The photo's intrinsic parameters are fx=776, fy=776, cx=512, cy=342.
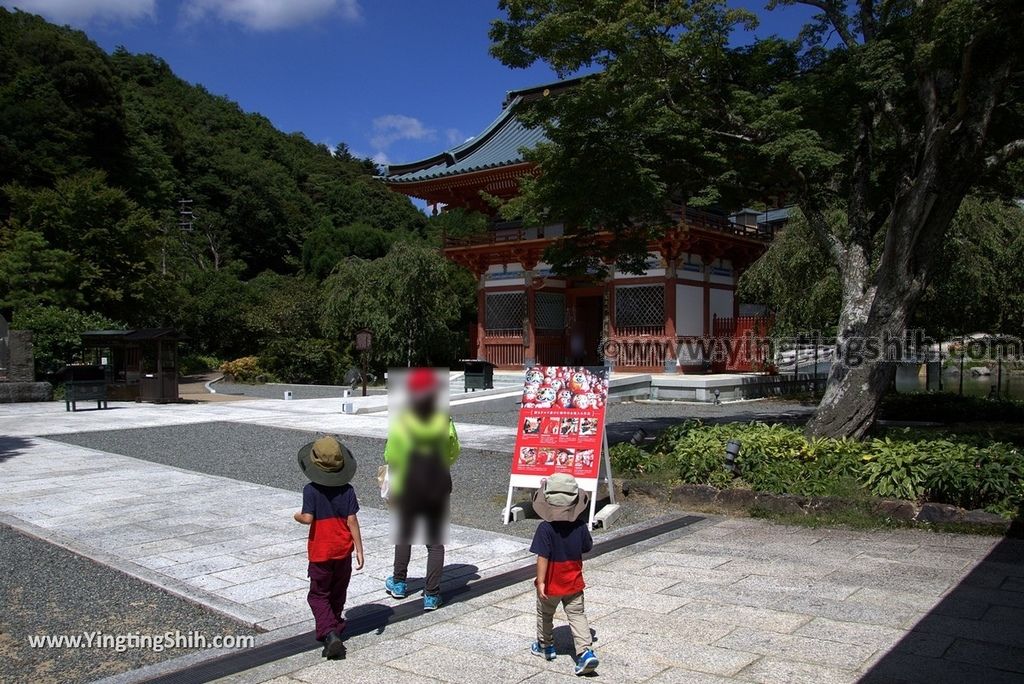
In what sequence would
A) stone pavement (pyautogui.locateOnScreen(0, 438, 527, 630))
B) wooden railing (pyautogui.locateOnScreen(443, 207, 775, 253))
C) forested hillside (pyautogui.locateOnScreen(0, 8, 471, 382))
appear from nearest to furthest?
1. stone pavement (pyautogui.locateOnScreen(0, 438, 527, 630))
2. wooden railing (pyautogui.locateOnScreen(443, 207, 775, 253))
3. forested hillside (pyautogui.locateOnScreen(0, 8, 471, 382))

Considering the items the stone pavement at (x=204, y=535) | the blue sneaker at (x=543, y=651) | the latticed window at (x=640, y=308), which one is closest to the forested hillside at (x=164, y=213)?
the latticed window at (x=640, y=308)

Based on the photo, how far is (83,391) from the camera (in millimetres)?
18703

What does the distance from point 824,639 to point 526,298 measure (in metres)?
20.9

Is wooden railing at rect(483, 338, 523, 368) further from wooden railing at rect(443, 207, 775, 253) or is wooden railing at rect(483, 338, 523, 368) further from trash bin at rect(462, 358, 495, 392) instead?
wooden railing at rect(443, 207, 775, 253)

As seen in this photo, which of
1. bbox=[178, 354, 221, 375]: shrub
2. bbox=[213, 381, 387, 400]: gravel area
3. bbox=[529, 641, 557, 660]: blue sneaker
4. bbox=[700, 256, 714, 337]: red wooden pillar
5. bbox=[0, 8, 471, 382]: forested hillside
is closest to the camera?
bbox=[529, 641, 557, 660]: blue sneaker

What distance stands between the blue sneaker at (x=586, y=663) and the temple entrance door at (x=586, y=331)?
2127 cm

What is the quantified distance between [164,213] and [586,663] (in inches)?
2139

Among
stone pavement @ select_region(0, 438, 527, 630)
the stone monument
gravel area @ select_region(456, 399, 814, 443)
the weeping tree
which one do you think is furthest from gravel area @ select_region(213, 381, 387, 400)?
the weeping tree

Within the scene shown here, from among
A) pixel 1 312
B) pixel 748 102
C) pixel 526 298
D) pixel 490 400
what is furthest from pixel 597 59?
pixel 1 312

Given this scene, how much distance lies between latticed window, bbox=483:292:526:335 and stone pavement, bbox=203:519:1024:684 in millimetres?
19081

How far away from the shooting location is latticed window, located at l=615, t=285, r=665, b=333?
22422mm

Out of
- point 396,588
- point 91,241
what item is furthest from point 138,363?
point 396,588

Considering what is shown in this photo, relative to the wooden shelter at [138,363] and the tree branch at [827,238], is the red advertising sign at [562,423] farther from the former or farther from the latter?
the wooden shelter at [138,363]

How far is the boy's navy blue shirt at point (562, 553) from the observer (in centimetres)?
404
